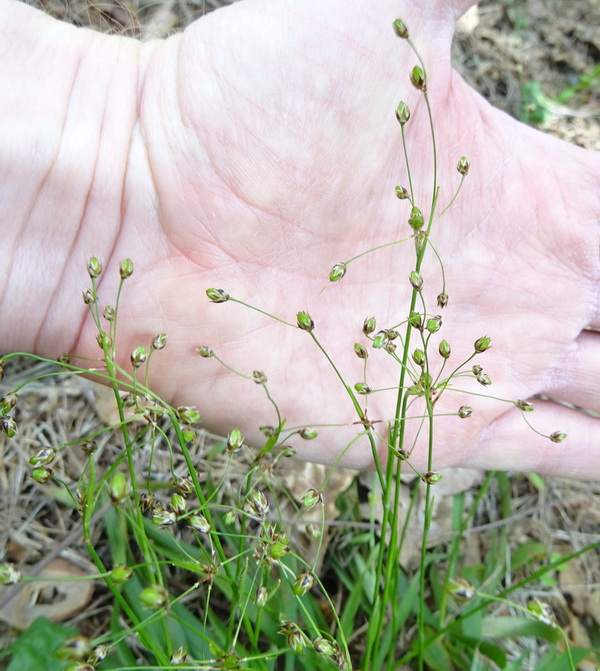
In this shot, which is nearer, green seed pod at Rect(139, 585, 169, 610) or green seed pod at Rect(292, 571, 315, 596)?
green seed pod at Rect(139, 585, 169, 610)

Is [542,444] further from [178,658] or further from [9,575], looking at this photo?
[9,575]

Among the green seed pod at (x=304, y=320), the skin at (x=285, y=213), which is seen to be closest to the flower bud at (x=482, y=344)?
the green seed pod at (x=304, y=320)

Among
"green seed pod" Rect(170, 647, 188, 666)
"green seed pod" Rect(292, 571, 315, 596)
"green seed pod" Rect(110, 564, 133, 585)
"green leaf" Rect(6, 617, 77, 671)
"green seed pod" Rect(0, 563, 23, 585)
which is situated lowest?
"green leaf" Rect(6, 617, 77, 671)

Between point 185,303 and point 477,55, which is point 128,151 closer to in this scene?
point 185,303

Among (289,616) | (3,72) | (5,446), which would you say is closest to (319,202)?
(3,72)

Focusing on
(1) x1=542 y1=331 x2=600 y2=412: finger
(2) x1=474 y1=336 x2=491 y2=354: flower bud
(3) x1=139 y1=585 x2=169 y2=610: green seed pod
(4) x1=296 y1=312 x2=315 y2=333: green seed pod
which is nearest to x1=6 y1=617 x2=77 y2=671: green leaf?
(3) x1=139 y1=585 x2=169 y2=610: green seed pod

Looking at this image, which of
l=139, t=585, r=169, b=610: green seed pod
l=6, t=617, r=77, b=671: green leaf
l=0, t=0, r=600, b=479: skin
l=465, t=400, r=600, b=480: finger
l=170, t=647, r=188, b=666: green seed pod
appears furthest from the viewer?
l=465, t=400, r=600, b=480: finger

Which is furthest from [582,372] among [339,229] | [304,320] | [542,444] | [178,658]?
[178,658]

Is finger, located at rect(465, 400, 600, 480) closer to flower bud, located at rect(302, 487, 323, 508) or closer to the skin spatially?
the skin
